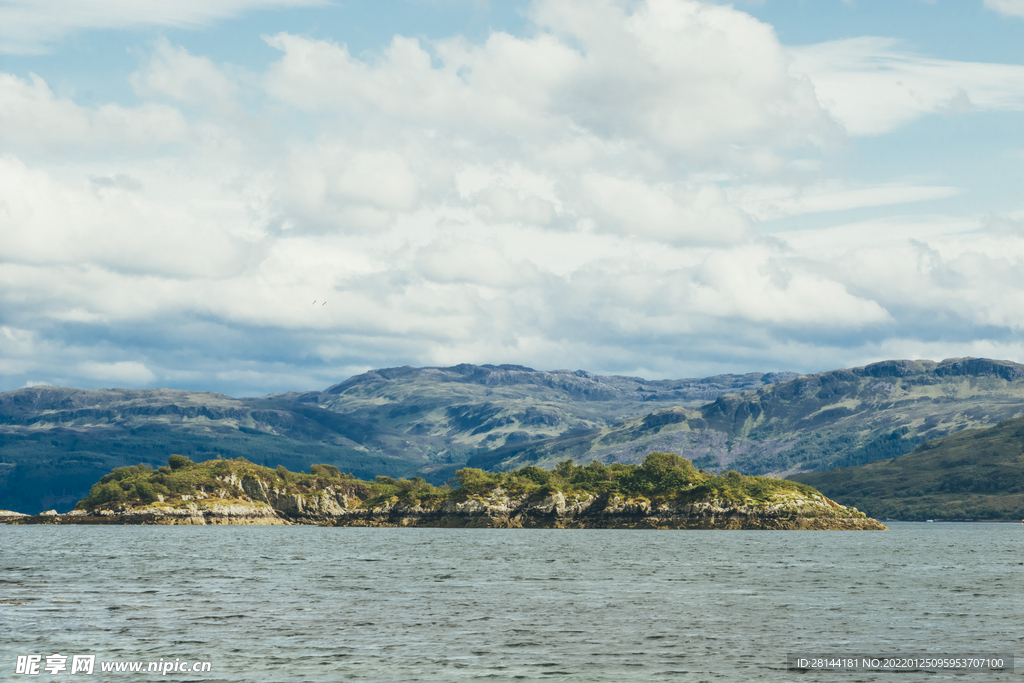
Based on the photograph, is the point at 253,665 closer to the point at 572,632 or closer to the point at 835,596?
the point at 572,632

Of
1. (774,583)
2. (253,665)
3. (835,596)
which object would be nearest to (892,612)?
(835,596)

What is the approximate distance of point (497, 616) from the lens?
6950 cm

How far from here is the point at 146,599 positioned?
77.4m

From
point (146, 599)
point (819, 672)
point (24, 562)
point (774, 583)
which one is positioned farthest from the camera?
point (24, 562)

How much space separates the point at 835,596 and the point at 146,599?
2425 inches

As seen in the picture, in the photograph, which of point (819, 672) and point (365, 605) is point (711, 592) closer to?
point (365, 605)

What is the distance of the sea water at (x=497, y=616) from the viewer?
49.2 metres

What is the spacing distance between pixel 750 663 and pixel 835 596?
38957mm

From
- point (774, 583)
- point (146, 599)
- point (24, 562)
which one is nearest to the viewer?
point (146, 599)

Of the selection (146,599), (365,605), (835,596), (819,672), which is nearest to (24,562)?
(146,599)

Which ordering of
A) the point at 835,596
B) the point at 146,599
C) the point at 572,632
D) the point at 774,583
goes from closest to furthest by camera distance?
the point at 572,632, the point at 146,599, the point at 835,596, the point at 774,583

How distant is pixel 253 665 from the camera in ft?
159

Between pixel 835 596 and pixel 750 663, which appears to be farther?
pixel 835 596

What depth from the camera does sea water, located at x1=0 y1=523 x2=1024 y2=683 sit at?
161 ft
